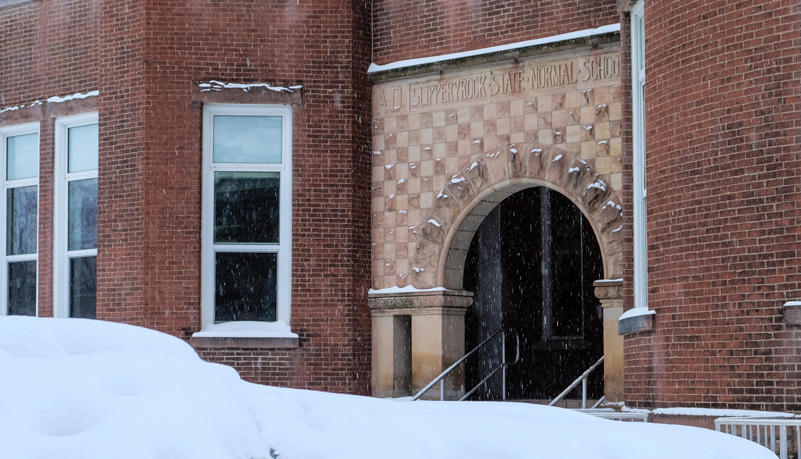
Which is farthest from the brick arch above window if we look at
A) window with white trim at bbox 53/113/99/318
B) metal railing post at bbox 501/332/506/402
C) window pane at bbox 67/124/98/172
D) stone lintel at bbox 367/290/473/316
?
window pane at bbox 67/124/98/172

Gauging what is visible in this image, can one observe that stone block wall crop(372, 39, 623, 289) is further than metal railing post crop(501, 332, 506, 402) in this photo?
No

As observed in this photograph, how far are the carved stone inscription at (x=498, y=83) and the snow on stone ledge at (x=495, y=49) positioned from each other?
0.24m

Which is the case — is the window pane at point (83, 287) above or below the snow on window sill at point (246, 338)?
above

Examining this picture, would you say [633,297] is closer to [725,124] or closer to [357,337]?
[725,124]

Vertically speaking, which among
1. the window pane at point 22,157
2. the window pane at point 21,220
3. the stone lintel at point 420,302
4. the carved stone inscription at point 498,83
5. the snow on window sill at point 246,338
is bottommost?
the snow on window sill at point 246,338

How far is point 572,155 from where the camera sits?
13.1 metres

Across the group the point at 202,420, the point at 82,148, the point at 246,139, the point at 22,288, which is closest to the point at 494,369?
the point at 246,139

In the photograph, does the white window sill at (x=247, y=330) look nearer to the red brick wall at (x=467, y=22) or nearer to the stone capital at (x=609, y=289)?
the red brick wall at (x=467, y=22)

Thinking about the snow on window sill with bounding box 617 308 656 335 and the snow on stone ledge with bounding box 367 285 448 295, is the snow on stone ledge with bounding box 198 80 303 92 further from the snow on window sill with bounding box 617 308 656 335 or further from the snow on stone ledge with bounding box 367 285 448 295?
the snow on window sill with bounding box 617 308 656 335

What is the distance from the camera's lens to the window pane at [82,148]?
15253 mm

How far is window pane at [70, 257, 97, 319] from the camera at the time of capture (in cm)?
1509

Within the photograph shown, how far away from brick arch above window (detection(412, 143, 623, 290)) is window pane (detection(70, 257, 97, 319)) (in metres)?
4.01

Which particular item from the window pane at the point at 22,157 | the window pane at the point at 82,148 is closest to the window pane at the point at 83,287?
the window pane at the point at 82,148

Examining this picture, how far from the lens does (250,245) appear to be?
14.5m
